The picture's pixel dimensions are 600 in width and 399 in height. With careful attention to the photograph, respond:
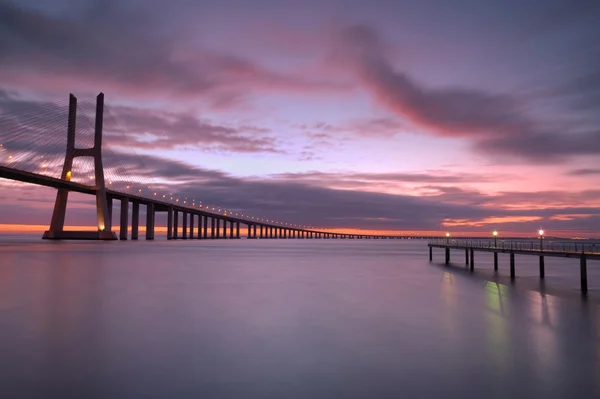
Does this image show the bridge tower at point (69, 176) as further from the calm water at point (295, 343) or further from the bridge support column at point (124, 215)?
the calm water at point (295, 343)

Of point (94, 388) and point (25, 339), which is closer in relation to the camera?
point (94, 388)

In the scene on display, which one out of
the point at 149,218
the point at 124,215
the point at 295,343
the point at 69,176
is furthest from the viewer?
the point at 149,218

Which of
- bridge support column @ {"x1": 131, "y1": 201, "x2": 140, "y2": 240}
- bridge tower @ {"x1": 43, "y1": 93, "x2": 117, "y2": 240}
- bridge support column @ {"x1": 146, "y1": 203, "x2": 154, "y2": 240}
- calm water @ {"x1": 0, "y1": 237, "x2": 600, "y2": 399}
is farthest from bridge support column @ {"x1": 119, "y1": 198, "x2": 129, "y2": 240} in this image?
calm water @ {"x1": 0, "y1": 237, "x2": 600, "y2": 399}

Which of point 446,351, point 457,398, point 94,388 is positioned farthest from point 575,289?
point 94,388

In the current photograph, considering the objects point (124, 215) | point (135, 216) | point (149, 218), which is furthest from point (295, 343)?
point (149, 218)

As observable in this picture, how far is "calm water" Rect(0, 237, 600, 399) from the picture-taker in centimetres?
978

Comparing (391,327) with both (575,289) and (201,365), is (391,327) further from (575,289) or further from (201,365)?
(575,289)

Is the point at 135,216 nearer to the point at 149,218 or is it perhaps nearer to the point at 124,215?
the point at 149,218

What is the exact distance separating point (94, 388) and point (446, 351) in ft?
28.4

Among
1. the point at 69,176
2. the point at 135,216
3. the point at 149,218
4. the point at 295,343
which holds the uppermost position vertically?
the point at 69,176

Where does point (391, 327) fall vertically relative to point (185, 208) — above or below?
below

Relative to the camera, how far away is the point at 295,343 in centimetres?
1392

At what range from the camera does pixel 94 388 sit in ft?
31.4

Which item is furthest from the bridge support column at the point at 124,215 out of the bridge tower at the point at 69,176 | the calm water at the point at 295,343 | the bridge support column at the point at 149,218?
the calm water at the point at 295,343
